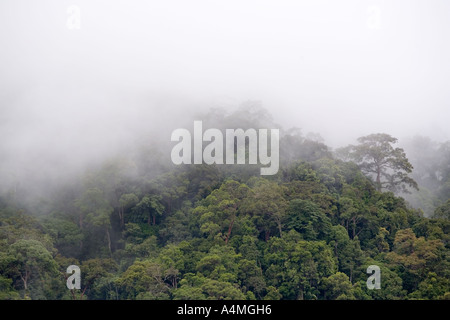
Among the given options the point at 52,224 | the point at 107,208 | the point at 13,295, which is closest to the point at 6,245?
the point at 13,295

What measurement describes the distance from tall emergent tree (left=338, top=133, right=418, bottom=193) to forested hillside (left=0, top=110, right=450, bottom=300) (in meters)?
0.68

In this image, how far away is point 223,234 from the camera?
2441 cm

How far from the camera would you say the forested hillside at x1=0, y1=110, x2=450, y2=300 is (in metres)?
21.3

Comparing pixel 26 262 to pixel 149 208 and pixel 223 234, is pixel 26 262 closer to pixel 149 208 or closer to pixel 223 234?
pixel 149 208

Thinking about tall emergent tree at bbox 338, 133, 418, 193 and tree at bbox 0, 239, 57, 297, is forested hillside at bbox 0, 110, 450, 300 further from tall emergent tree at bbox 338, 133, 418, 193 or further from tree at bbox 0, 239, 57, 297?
tall emergent tree at bbox 338, 133, 418, 193

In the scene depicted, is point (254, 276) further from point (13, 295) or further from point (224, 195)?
point (13, 295)

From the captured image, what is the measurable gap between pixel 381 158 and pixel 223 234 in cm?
1176

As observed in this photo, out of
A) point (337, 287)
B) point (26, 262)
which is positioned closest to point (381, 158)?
point (337, 287)

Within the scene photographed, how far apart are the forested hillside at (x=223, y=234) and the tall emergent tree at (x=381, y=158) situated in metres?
0.68

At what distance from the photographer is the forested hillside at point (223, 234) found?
2133cm

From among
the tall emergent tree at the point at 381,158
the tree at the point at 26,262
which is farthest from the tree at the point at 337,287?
the tree at the point at 26,262

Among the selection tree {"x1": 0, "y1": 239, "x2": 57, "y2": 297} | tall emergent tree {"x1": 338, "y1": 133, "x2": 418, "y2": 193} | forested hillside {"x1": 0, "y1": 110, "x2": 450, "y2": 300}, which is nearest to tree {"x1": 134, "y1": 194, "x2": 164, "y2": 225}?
forested hillside {"x1": 0, "y1": 110, "x2": 450, "y2": 300}

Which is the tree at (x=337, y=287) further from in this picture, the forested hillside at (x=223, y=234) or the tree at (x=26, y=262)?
the tree at (x=26, y=262)
